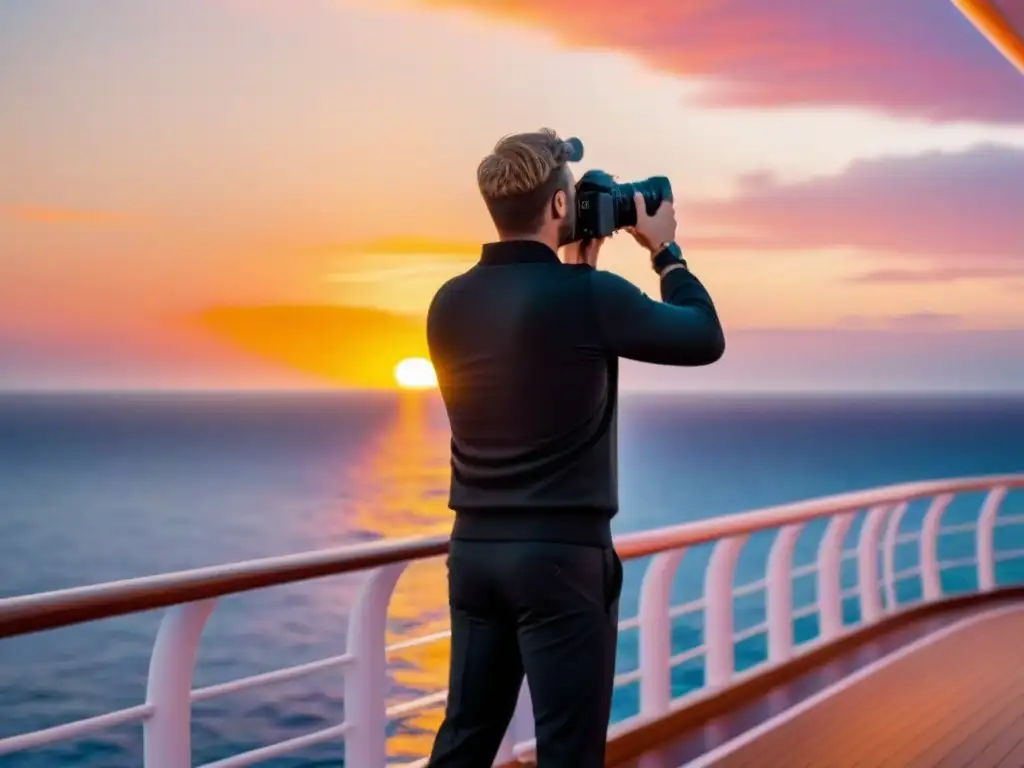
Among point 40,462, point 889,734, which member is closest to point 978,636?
point 889,734

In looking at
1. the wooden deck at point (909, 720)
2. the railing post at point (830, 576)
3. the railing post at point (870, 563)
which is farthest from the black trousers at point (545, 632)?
the railing post at point (870, 563)

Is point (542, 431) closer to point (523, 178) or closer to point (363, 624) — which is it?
point (523, 178)

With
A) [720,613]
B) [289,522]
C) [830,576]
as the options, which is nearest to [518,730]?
[720,613]

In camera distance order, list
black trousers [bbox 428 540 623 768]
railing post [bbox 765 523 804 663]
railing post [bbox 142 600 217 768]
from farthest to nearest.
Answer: railing post [bbox 765 523 804 663] < railing post [bbox 142 600 217 768] < black trousers [bbox 428 540 623 768]

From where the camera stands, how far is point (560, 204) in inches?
79.8

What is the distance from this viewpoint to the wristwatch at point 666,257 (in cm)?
211

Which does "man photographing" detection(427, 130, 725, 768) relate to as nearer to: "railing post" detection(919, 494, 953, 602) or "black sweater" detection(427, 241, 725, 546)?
"black sweater" detection(427, 241, 725, 546)

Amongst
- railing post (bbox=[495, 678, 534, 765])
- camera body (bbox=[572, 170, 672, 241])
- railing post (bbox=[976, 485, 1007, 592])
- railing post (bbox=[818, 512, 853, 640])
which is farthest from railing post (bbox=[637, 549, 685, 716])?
railing post (bbox=[976, 485, 1007, 592])

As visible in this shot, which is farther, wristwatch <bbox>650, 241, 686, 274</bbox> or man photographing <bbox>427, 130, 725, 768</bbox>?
wristwatch <bbox>650, 241, 686, 274</bbox>

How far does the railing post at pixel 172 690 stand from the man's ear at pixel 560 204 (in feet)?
3.15

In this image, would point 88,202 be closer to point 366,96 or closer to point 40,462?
point 366,96

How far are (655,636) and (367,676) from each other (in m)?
1.45

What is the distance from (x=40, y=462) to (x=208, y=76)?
37.7 meters

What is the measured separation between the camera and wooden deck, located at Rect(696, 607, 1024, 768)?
388 cm
